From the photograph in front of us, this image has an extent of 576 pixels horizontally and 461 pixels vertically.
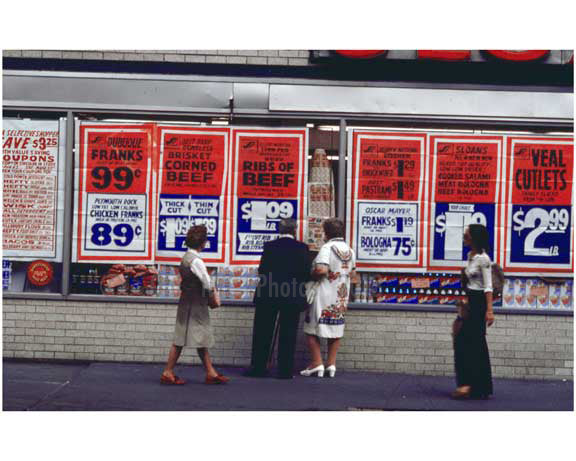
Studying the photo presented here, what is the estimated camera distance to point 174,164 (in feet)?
31.6

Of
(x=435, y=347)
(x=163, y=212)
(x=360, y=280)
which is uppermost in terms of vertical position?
(x=163, y=212)

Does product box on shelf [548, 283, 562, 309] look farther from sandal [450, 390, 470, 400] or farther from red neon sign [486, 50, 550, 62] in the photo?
red neon sign [486, 50, 550, 62]

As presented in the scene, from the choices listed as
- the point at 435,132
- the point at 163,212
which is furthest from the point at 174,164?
the point at 435,132

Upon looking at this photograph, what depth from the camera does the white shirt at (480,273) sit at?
8.13 meters

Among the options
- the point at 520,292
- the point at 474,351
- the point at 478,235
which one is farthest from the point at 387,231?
the point at 474,351

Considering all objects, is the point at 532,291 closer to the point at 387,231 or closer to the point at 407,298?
the point at 407,298

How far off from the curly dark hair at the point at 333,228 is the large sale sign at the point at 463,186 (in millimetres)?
1229

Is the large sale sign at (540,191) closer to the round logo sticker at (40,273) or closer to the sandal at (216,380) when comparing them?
the sandal at (216,380)

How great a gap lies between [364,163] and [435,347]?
7.54 feet

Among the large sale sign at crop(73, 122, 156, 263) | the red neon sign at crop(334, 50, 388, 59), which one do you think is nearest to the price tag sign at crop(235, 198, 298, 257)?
the large sale sign at crop(73, 122, 156, 263)

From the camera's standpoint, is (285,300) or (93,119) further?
(93,119)

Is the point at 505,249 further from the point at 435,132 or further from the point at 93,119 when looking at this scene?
the point at 93,119

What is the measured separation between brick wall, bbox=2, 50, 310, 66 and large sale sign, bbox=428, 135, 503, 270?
1.92 metres

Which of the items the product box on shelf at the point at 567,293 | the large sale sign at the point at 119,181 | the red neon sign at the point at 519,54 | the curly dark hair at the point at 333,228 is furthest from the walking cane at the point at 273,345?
the red neon sign at the point at 519,54
